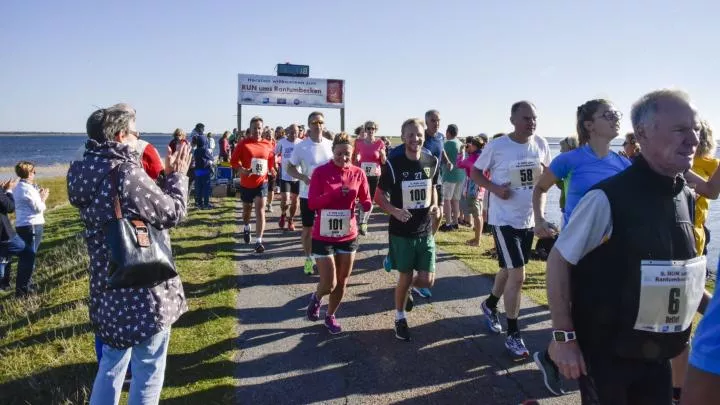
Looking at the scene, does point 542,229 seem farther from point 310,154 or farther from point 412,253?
point 310,154

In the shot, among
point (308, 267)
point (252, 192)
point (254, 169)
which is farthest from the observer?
point (252, 192)

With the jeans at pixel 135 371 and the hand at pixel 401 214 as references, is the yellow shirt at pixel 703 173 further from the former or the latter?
the jeans at pixel 135 371

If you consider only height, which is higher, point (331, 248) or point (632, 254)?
point (632, 254)

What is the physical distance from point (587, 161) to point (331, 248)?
237 centimetres

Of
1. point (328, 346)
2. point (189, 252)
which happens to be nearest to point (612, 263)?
point (328, 346)

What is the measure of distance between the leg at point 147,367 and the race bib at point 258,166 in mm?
5042

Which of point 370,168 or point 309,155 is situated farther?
point 370,168

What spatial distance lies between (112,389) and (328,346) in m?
2.12

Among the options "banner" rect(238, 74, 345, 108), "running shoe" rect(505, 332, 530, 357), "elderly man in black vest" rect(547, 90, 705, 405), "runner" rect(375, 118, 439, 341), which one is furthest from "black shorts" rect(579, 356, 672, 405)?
"banner" rect(238, 74, 345, 108)

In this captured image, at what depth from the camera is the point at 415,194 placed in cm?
462

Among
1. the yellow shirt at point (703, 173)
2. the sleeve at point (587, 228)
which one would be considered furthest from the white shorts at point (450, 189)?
the sleeve at point (587, 228)

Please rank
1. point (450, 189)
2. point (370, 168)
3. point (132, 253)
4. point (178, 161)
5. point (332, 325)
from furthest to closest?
point (450, 189) → point (370, 168) → point (332, 325) → point (178, 161) → point (132, 253)

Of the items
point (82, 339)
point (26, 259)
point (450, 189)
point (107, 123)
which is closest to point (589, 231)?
point (107, 123)

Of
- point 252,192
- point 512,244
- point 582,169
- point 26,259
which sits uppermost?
point 582,169
